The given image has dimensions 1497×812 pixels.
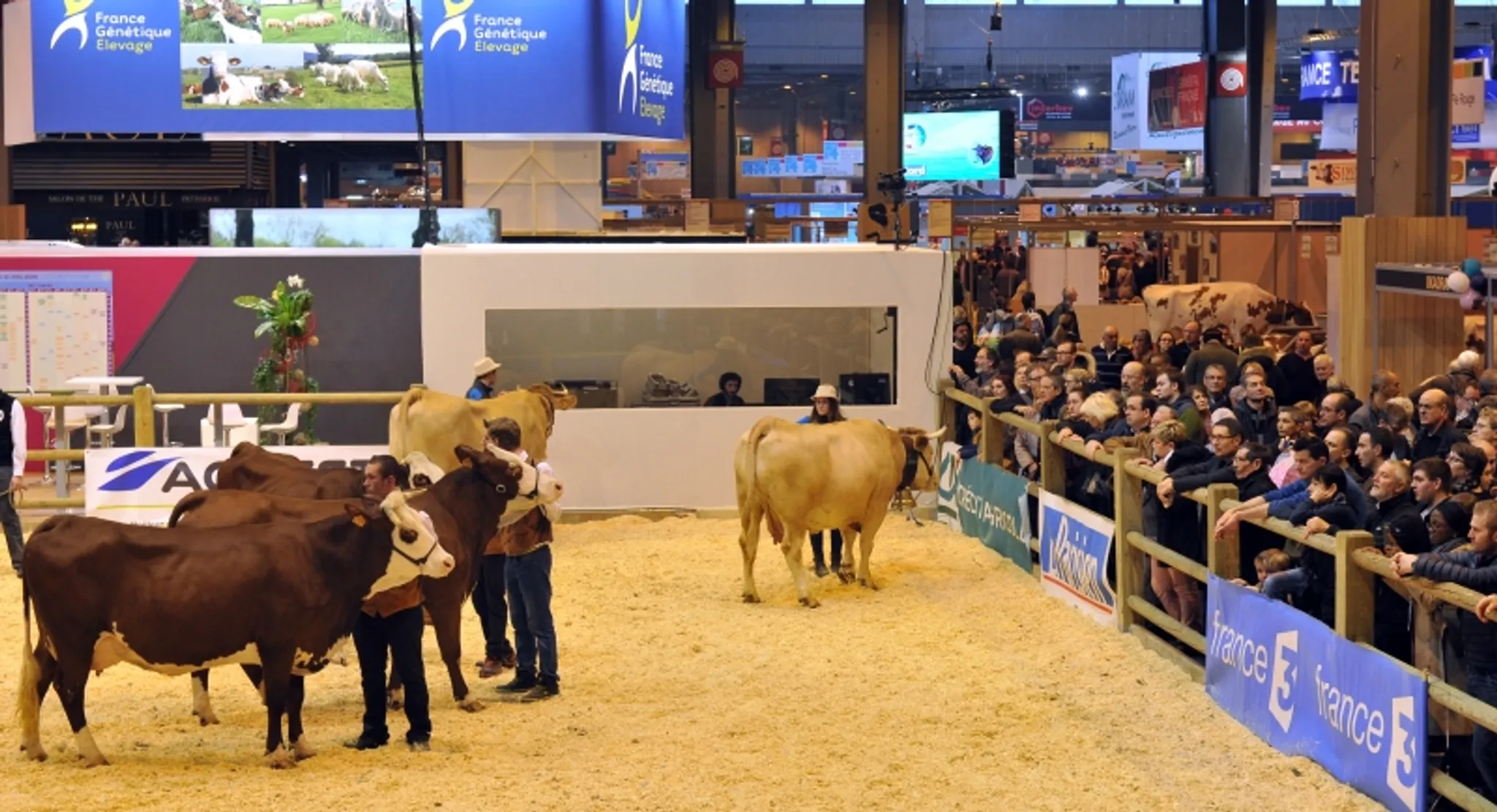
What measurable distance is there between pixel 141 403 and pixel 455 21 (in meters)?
8.14

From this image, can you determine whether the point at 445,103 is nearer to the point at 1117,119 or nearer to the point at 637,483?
the point at 637,483

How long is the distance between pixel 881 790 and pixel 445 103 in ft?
47.1

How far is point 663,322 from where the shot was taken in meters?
15.4

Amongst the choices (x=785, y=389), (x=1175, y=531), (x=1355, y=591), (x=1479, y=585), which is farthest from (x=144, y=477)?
(x=1479, y=585)

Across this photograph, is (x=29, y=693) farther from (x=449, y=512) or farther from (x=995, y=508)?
(x=995, y=508)

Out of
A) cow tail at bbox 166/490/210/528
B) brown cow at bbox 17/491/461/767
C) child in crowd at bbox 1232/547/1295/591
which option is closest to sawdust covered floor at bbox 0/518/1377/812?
brown cow at bbox 17/491/461/767

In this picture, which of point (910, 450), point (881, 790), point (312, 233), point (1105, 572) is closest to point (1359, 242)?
point (910, 450)

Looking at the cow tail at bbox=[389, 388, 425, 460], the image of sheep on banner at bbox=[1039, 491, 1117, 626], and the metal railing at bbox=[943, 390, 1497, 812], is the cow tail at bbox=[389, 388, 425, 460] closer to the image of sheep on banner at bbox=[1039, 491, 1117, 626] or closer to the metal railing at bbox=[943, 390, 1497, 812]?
the metal railing at bbox=[943, 390, 1497, 812]

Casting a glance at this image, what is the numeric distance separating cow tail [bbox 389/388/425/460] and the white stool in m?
2.32

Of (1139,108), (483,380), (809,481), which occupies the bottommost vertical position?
(809,481)

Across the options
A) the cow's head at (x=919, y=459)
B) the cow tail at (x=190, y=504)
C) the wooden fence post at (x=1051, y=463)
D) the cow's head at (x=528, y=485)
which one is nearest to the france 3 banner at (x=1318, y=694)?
the wooden fence post at (x=1051, y=463)

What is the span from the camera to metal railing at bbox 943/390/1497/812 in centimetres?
701

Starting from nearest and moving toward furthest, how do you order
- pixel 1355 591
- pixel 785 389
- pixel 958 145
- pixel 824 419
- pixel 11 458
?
pixel 1355 591
pixel 11 458
pixel 824 419
pixel 785 389
pixel 958 145

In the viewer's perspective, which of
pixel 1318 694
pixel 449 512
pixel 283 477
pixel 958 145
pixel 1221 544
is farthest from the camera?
pixel 958 145
